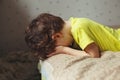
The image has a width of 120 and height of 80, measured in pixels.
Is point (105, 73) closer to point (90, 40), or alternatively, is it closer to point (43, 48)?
point (90, 40)

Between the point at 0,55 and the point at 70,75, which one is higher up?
the point at 70,75

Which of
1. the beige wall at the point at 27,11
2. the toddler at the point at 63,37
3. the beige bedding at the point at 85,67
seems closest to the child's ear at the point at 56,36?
the toddler at the point at 63,37

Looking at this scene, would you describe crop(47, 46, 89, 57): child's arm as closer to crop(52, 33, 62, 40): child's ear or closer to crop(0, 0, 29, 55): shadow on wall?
crop(52, 33, 62, 40): child's ear

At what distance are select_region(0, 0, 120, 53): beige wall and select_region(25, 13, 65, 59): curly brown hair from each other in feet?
1.67

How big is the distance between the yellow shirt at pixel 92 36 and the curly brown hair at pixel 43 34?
0.10 metres

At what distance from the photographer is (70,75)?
Answer: 0.97 meters

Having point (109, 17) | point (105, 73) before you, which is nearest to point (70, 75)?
point (105, 73)

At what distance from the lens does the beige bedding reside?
930 millimetres

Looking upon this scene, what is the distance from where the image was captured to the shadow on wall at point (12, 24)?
1733 millimetres

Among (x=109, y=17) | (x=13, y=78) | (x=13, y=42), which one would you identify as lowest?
(x=13, y=78)

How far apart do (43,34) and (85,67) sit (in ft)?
1.07

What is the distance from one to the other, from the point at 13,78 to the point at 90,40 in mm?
525

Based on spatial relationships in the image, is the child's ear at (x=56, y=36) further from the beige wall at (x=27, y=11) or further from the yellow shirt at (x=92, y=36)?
the beige wall at (x=27, y=11)

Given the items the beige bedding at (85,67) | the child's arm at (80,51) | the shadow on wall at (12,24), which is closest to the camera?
the beige bedding at (85,67)
